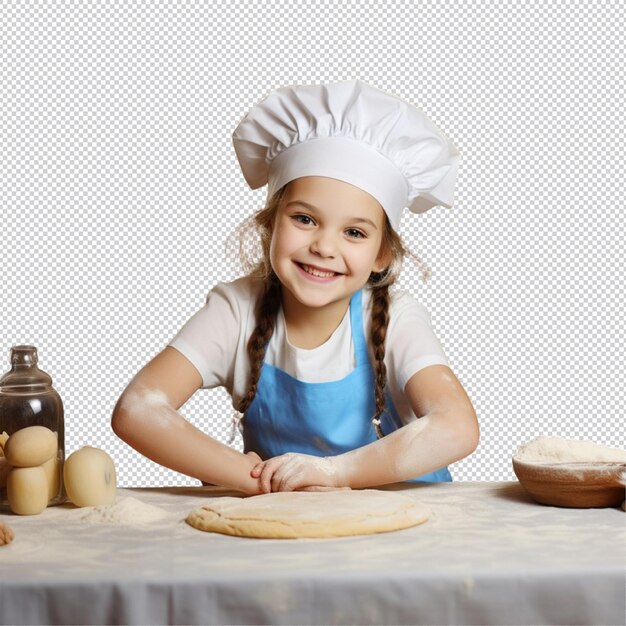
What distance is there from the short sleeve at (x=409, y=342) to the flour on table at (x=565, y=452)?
27 cm

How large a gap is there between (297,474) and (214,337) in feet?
1.45

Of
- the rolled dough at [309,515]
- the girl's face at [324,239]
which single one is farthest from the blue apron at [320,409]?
the rolled dough at [309,515]

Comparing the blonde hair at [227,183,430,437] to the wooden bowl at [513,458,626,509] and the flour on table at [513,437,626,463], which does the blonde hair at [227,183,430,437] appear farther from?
the wooden bowl at [513,458,626,509]

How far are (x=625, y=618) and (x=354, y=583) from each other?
0.37m

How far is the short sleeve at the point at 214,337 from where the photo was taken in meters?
2.09

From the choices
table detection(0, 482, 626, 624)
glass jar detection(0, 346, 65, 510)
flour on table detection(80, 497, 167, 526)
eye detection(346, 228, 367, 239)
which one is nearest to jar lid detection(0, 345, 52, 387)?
glass jar detection(0, 346, 65, 510)

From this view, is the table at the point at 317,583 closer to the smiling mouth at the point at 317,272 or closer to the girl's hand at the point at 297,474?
the girl's hand at the point at 297,474

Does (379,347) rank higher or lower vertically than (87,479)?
higher

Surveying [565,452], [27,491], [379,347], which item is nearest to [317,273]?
[379,347]

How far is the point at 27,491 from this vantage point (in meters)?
1.65

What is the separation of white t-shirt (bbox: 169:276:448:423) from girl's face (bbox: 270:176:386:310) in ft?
0.45

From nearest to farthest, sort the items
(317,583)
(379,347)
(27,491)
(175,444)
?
(317,583) < (27,491) < (175,444) < (379,347)

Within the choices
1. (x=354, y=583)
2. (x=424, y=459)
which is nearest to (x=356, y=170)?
(x=424, y=459)

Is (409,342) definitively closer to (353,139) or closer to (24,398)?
(353,139)
